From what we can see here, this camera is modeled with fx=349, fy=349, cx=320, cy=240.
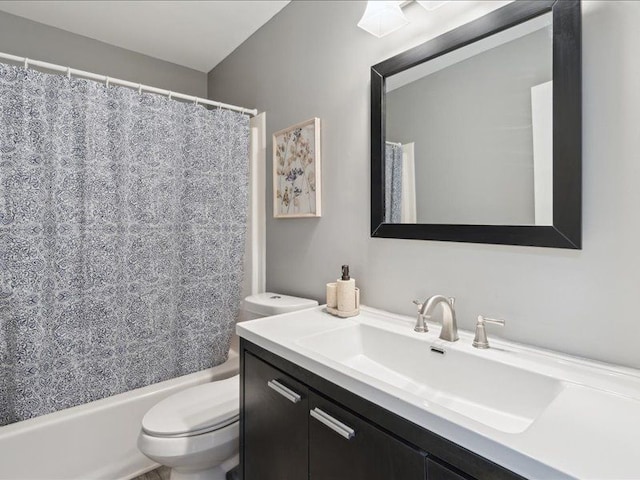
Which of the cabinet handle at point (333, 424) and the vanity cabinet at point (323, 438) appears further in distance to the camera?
the cabinet handle at point (333, 424)

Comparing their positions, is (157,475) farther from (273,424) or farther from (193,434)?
(273,424)

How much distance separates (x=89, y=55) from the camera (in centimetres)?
235

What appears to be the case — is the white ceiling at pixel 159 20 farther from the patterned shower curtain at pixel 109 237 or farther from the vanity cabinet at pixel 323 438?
the vanity cabinet at pixel 323 438

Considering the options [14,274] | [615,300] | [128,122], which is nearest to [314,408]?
[615,300]

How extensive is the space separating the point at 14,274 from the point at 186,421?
981 millimetres

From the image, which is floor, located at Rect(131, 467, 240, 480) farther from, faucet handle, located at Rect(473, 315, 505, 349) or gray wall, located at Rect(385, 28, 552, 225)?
gray wall, located at Rect(385, 28, 552, 225)

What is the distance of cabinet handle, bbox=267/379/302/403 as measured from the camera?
1037mm

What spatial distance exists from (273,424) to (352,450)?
0.37m

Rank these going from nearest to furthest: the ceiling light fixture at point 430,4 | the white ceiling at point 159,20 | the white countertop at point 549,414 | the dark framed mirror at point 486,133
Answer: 1. the white countertop at point 549,414
2. the dark framed mirror at point 486,133
3. the ceiling light fixture at point 430,4
4. the white ceiling at point 159,20

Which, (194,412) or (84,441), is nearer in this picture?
(194,412)

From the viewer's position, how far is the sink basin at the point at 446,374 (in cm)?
88

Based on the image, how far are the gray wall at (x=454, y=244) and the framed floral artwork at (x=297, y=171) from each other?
0.06 meters

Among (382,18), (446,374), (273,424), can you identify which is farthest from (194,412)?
(382,18)

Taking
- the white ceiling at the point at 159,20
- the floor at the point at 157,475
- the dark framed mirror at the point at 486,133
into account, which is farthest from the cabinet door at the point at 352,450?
the white ceiling at the point at 159,20
